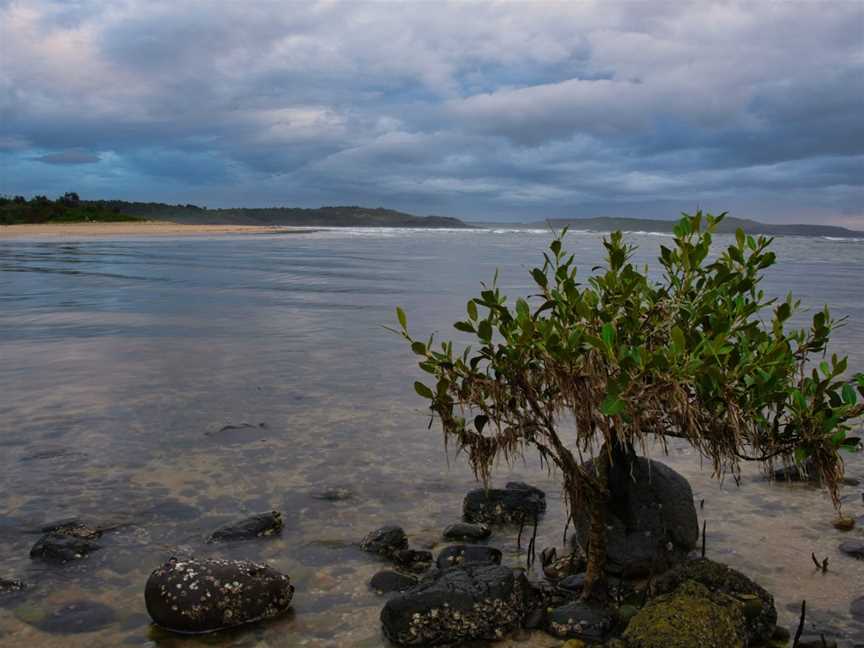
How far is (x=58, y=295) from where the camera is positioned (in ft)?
69.9

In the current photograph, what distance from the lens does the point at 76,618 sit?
16.8 ft

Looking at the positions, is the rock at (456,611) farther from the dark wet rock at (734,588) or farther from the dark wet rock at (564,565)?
the dark wet rock at (734,588)

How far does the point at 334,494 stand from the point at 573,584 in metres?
2.70

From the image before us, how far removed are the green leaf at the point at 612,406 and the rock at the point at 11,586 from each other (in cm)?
427

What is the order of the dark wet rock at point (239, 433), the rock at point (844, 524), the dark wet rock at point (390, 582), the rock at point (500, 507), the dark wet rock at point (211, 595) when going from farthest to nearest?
1. the dark wet rock at point (239, 433)
2. the rock at point (500, 507)
3. the rock at point (844, 524)
4. the dark wet rock at point (390, 582)
5. the dark wet rock at point (211, 595)

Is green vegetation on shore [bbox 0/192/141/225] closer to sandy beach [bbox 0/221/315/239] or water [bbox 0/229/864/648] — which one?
sandy beach [bbox 0/221/315/239]

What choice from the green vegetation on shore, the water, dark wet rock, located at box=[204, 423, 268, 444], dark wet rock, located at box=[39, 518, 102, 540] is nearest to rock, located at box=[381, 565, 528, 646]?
the water

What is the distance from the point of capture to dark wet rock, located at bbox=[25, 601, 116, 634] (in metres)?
5.00

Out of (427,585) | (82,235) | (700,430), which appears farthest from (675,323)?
(82,235)

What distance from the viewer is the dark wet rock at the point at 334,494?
287 inches

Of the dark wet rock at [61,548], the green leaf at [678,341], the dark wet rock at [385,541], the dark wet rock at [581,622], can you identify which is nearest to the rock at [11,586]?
the dark wet rock at [61,548]

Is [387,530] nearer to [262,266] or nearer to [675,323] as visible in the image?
[675,323]

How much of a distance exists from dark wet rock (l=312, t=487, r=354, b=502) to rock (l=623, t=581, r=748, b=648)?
11.1ft

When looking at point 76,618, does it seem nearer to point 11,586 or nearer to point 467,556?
point 11,586
